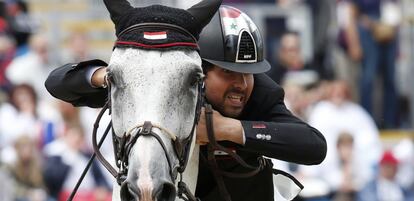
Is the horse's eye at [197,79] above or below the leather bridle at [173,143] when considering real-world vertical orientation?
above

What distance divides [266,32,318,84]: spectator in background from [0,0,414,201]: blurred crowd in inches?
0.5

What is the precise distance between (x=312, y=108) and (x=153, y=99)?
966cm

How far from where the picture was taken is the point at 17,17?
53.7 feet

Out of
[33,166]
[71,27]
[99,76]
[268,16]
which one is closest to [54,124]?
[33,166]

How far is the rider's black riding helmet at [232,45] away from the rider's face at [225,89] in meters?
0.06

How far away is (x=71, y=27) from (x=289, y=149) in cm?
973

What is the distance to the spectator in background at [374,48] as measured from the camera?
→ 55.8 ft

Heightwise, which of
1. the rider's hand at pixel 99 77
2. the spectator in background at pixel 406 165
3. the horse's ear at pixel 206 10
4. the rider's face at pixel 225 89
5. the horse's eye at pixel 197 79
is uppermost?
the horse's ear at pixel 206 10

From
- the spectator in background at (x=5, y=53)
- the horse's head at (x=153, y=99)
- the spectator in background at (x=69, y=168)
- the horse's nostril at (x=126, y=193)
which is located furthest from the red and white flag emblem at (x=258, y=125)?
the spectator in background at (x=5, y=53)

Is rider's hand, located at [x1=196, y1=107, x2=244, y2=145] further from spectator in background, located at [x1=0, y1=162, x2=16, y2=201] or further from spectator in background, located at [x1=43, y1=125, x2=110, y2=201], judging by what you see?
spectator in background, located at [x1=0, y1=162, x2=16, y2=201]

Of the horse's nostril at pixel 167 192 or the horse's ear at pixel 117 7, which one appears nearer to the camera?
the horse's nostril at pixel 167 192

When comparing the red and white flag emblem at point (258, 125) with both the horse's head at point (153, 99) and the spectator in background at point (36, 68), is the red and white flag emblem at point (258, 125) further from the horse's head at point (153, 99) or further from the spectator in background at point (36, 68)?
the spectator in background at point (36, 68)

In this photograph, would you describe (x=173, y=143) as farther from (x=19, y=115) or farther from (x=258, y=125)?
(x=19, y=115)

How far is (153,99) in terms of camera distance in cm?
595
